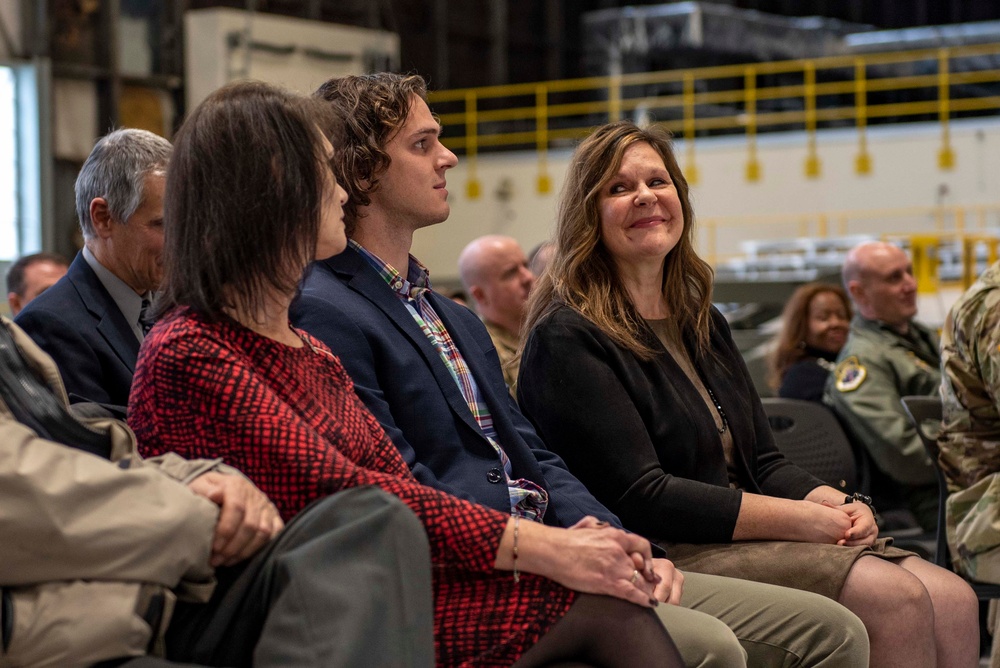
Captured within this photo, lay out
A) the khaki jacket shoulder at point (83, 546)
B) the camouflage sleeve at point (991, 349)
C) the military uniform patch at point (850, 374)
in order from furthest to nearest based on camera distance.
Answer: the military uniform patch at point (850, 374)
the camouflage sleeve at point (991, 349)
the khaki jacket shoulder at point (83, 546)

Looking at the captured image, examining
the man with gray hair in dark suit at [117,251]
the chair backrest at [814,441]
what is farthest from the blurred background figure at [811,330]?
the man with gray hair in dark suit at [117,251]

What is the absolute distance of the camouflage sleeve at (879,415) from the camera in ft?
12.2

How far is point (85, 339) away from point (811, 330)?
3208 millimetres

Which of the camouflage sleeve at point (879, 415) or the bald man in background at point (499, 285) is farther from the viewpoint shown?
the bald man in background at point (499, 285)

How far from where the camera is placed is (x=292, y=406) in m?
1.58

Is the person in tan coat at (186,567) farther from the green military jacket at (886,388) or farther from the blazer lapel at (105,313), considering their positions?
the green military jacket at (886,388)

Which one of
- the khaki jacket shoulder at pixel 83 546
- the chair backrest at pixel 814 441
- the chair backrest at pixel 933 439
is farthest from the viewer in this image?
the chair backrest at pixel 814 441

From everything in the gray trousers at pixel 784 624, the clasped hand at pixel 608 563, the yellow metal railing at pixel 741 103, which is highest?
the yellow metal railing at pixel 741 103

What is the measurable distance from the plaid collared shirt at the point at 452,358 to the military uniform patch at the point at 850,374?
214 cm

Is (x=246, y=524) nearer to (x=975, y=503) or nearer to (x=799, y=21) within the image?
(x=975, y=503)

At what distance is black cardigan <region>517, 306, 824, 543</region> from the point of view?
2217 millimetres

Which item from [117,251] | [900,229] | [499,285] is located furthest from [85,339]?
[900,229]

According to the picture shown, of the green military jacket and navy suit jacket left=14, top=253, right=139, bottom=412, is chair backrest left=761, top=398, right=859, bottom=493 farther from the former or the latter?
navy suit jacket left=14, top=253, right=139, bottom=412

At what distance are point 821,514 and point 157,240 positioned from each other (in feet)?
4.45
